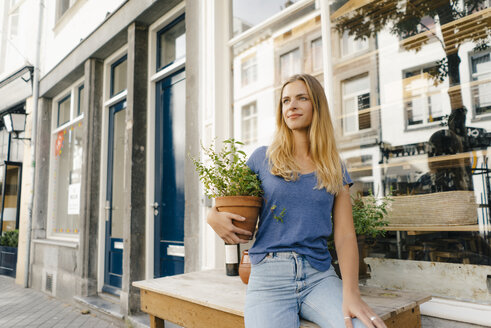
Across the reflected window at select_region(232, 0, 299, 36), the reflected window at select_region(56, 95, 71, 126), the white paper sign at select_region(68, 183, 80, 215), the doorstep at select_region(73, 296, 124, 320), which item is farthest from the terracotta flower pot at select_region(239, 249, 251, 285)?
the reflected window at select_region(56, 95, 71, 126)

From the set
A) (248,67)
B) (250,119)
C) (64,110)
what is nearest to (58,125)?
(64,110)

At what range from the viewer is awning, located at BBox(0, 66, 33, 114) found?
8027 millimetres

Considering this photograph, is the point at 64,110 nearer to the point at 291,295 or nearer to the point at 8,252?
the point at 8,252

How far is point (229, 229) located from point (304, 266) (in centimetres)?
38

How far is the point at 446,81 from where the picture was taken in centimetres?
277

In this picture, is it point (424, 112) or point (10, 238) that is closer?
point (424, 112)

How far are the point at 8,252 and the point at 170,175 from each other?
585cm

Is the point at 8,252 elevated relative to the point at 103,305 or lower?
elevated

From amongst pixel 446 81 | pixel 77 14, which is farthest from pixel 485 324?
pixel 77 14

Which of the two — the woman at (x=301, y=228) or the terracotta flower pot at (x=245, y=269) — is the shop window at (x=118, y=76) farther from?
the woman at (x=301, y=228)

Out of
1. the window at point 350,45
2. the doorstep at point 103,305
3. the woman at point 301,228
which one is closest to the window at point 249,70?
the window at point 350,45

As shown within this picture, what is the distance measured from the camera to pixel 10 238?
27.0 feet

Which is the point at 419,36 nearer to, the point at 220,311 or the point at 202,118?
the point at 202,118

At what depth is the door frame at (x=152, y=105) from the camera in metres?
4.65
